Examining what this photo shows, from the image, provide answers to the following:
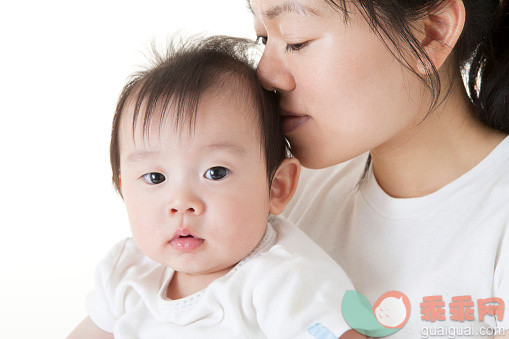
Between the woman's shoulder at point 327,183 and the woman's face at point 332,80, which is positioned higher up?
the woman's face at point 332,80

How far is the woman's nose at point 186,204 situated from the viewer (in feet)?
4.17

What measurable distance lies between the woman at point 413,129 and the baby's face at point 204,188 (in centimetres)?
15

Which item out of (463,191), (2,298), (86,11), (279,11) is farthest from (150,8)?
(463,191)

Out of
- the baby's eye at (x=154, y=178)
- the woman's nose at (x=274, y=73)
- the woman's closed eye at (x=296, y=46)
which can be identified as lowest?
the baby's eye at (x=154, y=178)

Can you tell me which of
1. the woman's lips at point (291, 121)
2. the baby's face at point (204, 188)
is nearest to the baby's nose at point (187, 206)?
the baby's face at point (204, 188)

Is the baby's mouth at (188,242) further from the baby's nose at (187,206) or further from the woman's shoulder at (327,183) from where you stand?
the woman's shoulder at (327,183)

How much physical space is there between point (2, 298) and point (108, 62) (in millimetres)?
1231

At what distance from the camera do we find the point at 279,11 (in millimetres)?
1315

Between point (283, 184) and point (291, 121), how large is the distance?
15cm

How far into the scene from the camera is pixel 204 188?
1.29m

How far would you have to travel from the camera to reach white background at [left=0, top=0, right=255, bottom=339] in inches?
106

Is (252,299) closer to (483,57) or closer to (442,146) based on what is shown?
(442,146)

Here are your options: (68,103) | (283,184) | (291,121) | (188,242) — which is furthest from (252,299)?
(68,103)

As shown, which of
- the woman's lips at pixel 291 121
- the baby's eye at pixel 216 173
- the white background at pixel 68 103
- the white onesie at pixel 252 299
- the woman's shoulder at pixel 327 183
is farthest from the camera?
the white background at pixel 68 103
